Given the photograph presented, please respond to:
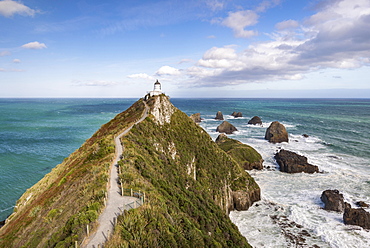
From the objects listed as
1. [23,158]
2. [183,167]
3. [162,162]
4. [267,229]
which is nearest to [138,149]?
[162,162]

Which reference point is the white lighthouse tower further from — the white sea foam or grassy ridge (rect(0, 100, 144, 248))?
grassy ridge (rect(0, 100, 144, 248))

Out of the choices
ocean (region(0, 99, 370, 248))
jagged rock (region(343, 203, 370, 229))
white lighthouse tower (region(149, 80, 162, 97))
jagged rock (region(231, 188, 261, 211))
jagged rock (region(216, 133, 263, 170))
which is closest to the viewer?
ocean (region(0, 99, 370, 248))

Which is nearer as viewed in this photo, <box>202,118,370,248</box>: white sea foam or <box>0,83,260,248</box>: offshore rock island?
<box>0,83,260,248</box>: offshore rock island

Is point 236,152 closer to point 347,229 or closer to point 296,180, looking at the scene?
point 296,180

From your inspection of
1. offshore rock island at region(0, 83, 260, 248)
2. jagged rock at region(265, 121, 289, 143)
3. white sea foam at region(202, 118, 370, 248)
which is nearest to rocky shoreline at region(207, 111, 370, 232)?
white sea foam at region(202, 118, 370, 248)

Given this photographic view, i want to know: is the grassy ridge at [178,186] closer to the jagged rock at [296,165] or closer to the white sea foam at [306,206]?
the white sea foam at [306,206]
